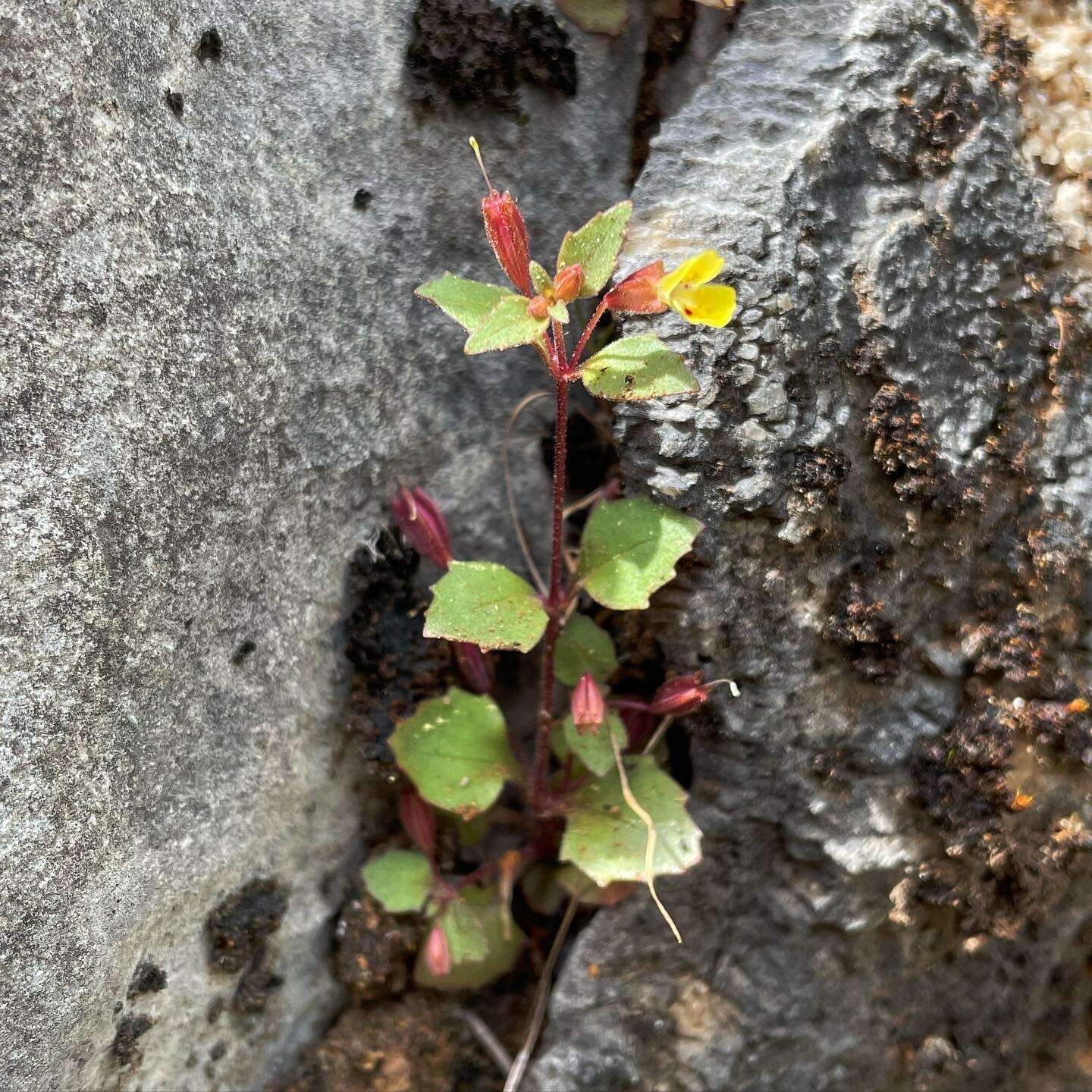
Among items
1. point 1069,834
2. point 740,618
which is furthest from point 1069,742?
point 740,618

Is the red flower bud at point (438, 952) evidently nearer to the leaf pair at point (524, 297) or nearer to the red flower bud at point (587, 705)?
the red flower bud at point (587, 705)

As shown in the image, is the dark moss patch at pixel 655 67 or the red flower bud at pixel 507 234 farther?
the dark moss patch at pixel 655 67

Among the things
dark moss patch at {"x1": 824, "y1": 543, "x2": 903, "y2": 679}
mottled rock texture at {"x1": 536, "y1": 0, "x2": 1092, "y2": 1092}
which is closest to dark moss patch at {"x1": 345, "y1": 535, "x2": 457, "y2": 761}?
mottled rock texture at {"x1": 536, "y1": 0, "x2": 1092, "y2": 1092}

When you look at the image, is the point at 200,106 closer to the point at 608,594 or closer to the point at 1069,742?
the point at 608,594

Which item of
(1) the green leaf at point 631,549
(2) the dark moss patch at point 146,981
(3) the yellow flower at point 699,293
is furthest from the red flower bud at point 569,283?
(2) the dark moss patch at point 146,981

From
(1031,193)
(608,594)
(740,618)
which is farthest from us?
(1031,193)

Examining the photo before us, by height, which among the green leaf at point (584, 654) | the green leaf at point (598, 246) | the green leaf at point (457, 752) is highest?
Result: the green leaf at point (598, 246)
